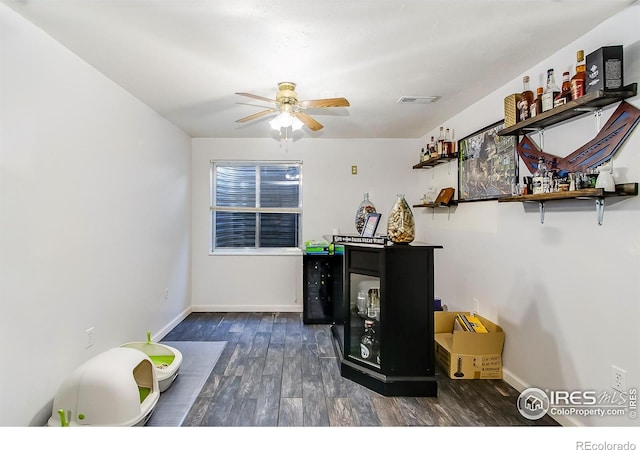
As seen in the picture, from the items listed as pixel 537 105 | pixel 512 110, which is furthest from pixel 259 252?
pixel 537 105

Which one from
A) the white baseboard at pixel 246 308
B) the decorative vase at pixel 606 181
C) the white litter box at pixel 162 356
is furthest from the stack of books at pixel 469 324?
the white litter box at pixel 162 356

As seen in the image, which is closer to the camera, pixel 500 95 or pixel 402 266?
pixel 402 266

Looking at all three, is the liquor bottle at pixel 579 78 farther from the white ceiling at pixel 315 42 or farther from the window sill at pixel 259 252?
the window sill at pixel 259 252

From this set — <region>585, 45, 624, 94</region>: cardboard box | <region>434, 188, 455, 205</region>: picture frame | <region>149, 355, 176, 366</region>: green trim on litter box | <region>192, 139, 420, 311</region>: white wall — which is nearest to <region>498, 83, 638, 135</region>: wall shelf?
<region>585, 45, 624, 94</region>: cardboard box

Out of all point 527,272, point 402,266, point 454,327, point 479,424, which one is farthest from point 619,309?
point 454,327

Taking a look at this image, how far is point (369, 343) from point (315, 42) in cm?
217

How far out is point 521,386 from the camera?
2287 millimetres

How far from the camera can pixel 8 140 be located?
165 cm

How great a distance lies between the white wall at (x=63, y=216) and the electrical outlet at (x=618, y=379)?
3191mm

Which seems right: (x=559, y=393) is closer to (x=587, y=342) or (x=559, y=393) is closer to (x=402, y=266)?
(x=587, y=342)

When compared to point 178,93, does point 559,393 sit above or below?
below

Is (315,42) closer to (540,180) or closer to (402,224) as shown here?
(402,224)

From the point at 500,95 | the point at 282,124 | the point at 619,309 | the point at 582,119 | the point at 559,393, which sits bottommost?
the point at 559,393
